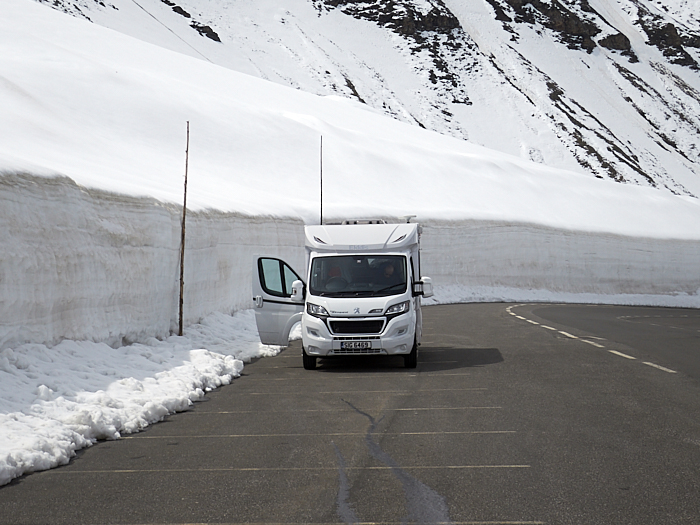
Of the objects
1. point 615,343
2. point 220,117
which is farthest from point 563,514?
point 220,117

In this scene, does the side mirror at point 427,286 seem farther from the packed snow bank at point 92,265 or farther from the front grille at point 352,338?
the packed snow bank at point 92,265

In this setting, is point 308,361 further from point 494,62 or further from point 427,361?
point 494,62

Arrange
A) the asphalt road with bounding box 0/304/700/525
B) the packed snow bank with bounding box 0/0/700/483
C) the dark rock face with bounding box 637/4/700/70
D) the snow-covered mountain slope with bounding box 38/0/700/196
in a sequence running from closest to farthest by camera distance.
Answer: the asphalt road with bounding box 0/304/700/525 → the packed snow bank with bounding box 0/0/700/483 → the snow-covered mountain slope with bounding box 38/0/700/196 → the dark rock face with bounding box 637/4/700/70

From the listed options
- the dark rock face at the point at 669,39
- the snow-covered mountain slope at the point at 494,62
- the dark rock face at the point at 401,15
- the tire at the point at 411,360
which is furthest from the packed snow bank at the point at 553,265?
the dark rock face at the point at 669,39

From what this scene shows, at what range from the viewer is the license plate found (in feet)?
37.3

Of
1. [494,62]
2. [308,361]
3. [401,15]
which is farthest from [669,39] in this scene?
[308,361]

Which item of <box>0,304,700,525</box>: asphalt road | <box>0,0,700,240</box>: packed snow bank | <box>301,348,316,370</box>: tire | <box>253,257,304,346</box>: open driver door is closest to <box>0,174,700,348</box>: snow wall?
<box>0,0,700,240</box>: packed snow bank

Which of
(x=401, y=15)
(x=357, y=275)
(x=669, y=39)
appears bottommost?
(x=357, y=275)

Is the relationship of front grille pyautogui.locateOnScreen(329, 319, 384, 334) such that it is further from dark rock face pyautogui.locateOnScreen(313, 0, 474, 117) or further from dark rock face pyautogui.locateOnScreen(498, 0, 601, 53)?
dark rock face pyautogui.locateOnScreen(498, 0, 601, 53)

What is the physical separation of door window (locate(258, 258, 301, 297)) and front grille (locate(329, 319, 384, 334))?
1.44 meters

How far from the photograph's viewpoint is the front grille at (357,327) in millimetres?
11406

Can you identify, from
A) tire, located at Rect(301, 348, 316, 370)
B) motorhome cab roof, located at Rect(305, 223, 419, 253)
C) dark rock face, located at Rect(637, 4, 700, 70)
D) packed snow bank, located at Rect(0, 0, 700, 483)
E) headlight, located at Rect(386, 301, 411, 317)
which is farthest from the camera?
dark rock face, located at Rect(637, 4, 700, 70)

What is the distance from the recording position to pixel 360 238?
12.5 metres

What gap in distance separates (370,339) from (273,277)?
88.7 inches
